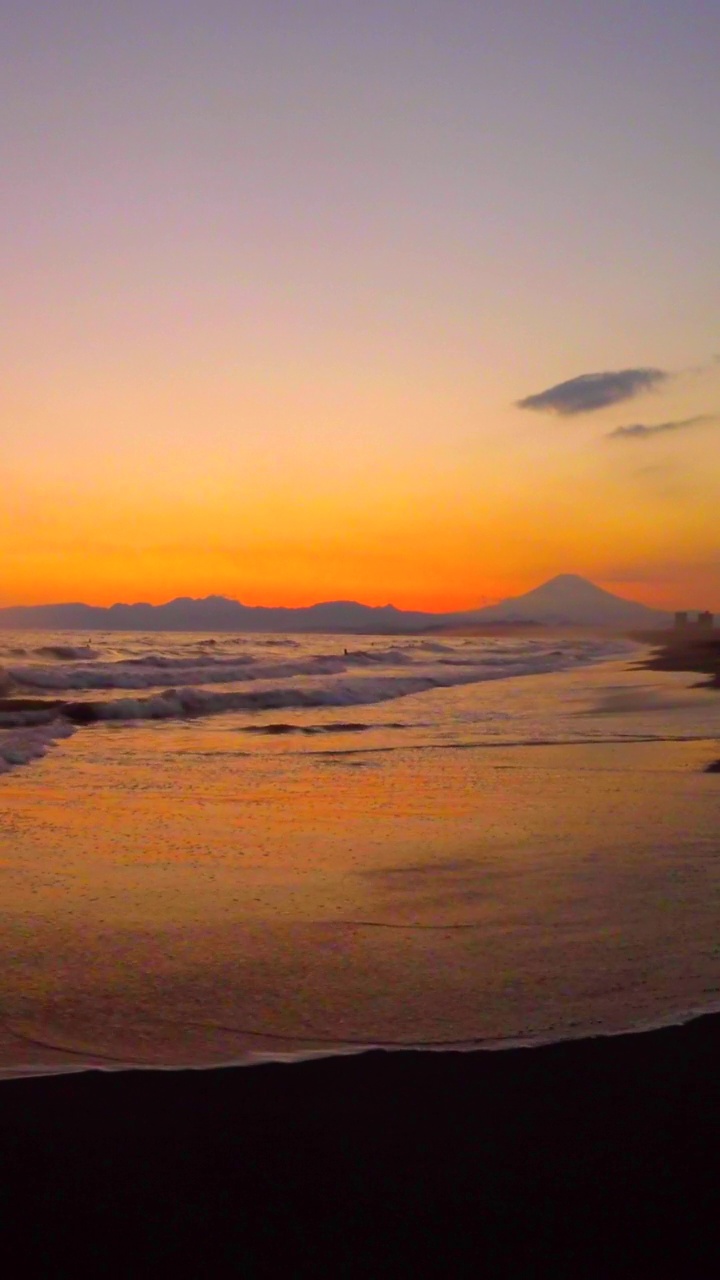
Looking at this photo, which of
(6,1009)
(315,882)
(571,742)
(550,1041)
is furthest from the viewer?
(571,742)

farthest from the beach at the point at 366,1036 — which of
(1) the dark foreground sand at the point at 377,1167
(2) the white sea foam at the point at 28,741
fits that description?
(2) the white sea foam at the point at 28,741

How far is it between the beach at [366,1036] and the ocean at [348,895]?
0.03 m

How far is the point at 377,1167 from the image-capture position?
2805mm

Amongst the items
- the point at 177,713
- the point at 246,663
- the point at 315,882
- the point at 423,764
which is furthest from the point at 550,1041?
the point at 246,663

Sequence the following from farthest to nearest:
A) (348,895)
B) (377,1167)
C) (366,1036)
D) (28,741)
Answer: (28,741)
(348,895)
(366,1036)
(377,1167)

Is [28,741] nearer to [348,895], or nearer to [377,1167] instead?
[348,895]

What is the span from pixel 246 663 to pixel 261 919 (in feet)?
127

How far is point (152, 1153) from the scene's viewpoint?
2893mm

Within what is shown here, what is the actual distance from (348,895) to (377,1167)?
3.22m

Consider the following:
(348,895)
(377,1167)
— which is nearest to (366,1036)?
(377,1167)

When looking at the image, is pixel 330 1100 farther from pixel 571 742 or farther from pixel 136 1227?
pixel 571 742

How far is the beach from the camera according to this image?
2.57 metres

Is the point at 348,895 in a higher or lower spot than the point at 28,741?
lower

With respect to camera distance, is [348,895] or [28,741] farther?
[28,741]
